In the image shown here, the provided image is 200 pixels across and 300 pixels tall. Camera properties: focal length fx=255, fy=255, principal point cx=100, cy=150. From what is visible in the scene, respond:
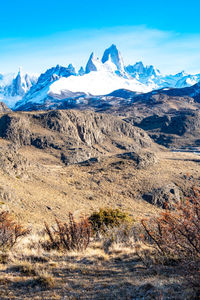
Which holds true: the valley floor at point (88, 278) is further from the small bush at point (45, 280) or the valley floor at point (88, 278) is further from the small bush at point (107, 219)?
the small bush at point (107, 219)

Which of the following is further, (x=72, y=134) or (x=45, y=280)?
(x=72, y=134)

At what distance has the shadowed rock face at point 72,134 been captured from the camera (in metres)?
60.3

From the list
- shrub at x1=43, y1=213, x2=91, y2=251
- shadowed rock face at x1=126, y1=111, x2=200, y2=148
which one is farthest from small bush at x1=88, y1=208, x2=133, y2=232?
shadowed rock face at x1=126, y1=111, x2=200, y2=148

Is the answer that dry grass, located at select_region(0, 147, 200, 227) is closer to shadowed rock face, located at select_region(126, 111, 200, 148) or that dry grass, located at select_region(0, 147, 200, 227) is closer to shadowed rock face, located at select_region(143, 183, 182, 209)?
shadowed rock face, located at select_region(143, 183, 182, 209)

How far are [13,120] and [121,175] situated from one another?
40.9 m

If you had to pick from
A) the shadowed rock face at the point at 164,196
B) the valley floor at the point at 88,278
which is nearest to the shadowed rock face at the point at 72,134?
the shadowed rock face at the point at 164,196

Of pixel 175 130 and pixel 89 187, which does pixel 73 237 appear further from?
pixel 175 130

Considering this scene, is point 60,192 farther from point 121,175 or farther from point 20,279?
point 20,279

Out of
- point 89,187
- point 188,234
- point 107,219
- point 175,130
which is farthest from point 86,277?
point 175,130

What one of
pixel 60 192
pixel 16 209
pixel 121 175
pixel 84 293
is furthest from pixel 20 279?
pixel 121 175

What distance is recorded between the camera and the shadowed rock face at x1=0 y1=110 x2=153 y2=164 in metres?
60.3

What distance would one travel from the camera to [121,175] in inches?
1298

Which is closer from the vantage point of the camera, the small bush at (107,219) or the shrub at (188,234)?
the shrub at (188,234)

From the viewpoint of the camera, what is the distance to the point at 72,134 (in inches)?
2771
